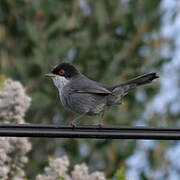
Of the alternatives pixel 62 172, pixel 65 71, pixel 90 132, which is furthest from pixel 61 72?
pixel 90 132

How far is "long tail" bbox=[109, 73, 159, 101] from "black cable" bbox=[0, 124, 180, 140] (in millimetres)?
1385

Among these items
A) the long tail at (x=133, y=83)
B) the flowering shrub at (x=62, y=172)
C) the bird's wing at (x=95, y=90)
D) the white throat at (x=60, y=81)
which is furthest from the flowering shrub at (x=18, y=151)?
the long tail at (x=133, y=83)

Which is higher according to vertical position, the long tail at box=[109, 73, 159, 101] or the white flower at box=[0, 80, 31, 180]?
the long tail at box=[109, 73, 159, 101]

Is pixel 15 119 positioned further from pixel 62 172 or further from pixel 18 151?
pixel 62 172

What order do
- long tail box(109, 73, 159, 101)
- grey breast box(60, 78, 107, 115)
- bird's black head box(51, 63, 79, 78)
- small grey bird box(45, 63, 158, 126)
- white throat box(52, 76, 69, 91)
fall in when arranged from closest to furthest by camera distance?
1. long tail box(109, 73, 159, 101)
2. small grey bird box(45, 63, 158, 126)
3. grey breast box(60, 78, 107, 115)
4. white throat box(52, 76, 69, 91)
5. bird's black head box(51, 63, 79, 78)

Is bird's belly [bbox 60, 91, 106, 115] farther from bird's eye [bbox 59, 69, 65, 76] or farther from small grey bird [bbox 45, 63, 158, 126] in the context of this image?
bird's eye [bbox 59, 69, 65, 76]

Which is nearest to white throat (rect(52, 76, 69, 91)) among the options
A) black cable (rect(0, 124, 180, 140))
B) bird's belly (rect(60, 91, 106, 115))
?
bird's belly (rect(60, 91, 106, 115))

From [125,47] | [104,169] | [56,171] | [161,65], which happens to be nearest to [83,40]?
[125,47]

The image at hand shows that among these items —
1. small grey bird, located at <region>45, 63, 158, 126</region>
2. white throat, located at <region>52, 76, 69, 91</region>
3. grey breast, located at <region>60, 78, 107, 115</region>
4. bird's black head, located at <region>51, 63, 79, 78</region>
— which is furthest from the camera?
bird's black head, located at <region>51, 63, 79, 78</region>

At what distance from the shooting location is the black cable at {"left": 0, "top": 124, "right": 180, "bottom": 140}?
14.5ft

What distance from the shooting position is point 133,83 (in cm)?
606

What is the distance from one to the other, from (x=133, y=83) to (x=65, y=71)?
1259mm

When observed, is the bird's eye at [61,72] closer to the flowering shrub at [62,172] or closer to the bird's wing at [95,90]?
the bird's wing at [95,90]

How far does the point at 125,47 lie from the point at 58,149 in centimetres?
204
